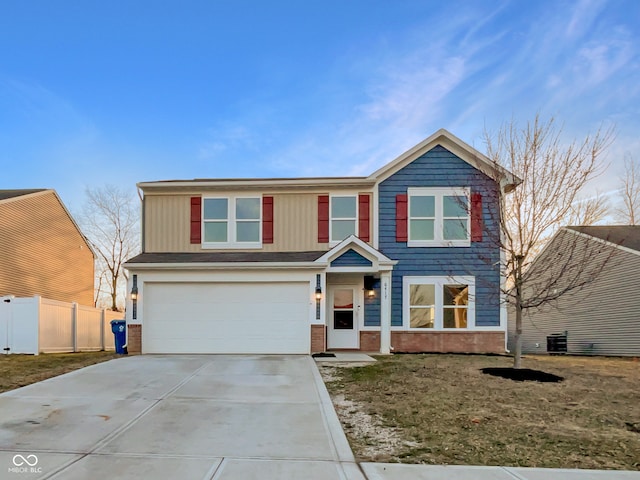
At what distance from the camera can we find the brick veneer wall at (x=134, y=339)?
1268cm

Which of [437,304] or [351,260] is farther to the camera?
[437,304]

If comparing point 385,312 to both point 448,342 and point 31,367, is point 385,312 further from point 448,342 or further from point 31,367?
point 31,367

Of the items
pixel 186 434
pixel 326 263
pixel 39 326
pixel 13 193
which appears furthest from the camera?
pixel 13 193

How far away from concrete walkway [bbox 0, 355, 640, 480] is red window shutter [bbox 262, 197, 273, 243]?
610cm

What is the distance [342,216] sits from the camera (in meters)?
14.1

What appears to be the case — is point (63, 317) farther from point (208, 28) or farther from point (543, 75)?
point (543, 75)

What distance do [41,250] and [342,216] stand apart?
1513cm

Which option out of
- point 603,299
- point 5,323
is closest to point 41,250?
point 5,323

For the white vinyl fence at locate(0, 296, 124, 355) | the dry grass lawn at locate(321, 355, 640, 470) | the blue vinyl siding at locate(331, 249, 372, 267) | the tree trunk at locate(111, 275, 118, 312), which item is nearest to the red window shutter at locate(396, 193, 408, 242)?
the blue vinyl siding at locate(331, 249, 372, 267)

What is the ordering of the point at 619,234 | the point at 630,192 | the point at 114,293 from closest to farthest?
the point at 619,234
the point at 630,192
the point at 114,293

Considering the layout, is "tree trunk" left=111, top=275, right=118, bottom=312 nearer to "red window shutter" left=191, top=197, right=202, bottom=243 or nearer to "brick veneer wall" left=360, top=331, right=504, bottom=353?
"red window shutter" left=191, top=197, right=202, bottom=243

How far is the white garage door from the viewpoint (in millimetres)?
12773

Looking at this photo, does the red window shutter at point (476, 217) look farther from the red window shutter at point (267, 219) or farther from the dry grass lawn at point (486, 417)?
the red window shutter at point (267, 219)

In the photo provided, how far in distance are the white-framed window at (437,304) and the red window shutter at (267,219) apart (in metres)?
4.56
